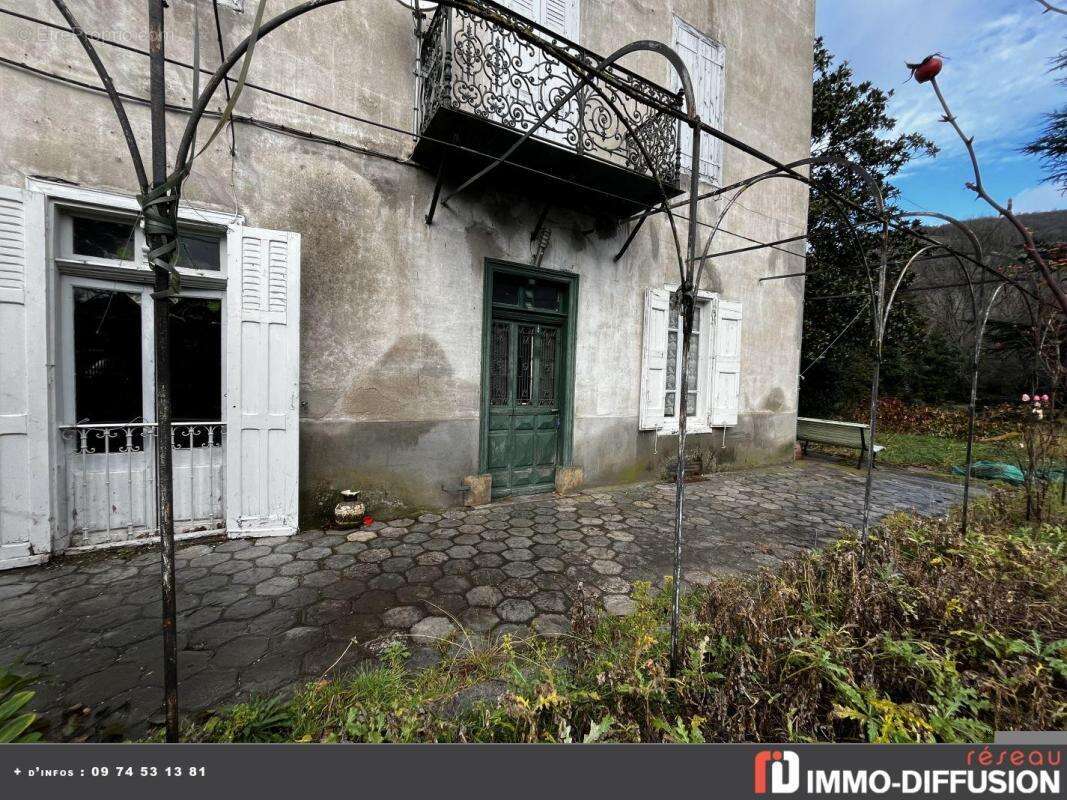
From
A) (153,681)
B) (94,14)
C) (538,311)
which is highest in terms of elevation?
(94,14)

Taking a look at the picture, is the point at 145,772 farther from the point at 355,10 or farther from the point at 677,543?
the point at 355,10

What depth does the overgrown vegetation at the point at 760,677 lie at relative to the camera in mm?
1589

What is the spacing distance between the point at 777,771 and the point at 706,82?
25.4ft

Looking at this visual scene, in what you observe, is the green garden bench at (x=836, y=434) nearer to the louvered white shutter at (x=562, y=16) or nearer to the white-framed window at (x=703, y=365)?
the white-framed window at (x=703, y=365)

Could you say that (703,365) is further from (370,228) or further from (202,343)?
(202,343)

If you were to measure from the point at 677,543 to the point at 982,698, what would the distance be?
4.41 feet

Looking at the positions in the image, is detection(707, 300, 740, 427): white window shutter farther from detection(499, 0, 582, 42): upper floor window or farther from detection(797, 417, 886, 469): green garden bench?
detection(499, 0, 582, 42): upper floor window

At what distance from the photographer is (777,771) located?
1407 mm

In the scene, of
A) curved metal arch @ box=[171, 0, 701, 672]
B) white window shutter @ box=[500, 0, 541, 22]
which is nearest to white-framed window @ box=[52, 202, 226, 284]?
curved metal arch @ box=[171, 0, 701, 672]

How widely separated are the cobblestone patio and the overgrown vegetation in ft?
0.96

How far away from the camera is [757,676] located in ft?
5.83

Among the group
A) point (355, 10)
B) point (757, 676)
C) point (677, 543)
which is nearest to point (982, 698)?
point (757, 676)

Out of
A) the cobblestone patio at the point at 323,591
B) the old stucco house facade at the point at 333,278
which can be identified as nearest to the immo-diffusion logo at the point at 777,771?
the cobblestone patio at the point at 323,591

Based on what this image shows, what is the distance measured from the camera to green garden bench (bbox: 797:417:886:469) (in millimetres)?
7234
